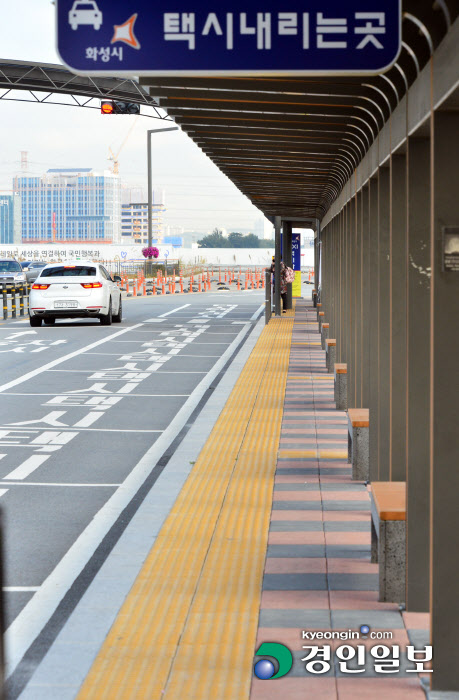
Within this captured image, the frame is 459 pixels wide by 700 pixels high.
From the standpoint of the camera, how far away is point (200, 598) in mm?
5605

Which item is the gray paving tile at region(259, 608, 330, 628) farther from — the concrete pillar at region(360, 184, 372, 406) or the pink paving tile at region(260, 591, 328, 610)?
the concrete pillar at region(360, 184, 372, 406)

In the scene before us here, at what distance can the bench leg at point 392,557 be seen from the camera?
5422 mm

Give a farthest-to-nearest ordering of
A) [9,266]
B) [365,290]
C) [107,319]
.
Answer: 1. [9,266]
2. [107,319]
3. [365,290]

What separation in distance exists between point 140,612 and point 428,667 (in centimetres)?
150

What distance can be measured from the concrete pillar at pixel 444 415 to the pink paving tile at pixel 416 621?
2.40ft

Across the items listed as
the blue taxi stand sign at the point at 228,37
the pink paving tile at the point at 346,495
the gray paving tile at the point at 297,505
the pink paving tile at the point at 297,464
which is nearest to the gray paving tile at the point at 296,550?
the gray paving tile at the point at 297,505

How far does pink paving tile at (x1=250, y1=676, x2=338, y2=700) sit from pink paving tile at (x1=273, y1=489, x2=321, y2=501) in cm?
337

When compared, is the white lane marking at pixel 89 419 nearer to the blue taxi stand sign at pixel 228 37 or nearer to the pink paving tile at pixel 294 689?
the pink paving tile at pixel 294 689

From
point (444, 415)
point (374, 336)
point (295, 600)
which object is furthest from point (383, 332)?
point (444, 415)

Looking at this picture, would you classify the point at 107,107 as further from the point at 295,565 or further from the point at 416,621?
the point at 416,621

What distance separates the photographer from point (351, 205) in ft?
38.6

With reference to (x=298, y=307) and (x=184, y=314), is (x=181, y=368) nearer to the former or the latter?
(x=184, y=314)

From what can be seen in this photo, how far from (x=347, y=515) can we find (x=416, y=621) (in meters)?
2.28

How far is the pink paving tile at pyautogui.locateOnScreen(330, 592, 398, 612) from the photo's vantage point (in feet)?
17.9
